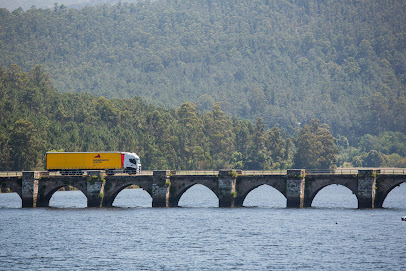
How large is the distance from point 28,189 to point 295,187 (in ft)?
153

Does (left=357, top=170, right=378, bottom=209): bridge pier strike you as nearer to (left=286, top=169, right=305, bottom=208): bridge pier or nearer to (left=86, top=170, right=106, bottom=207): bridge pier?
(left=286, top=169, right=305, bottom=208): bridge pier

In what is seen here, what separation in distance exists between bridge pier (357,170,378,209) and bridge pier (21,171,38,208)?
56.0m

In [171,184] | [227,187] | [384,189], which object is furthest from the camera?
[171,184]

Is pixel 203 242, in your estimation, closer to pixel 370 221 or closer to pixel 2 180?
pixel 370 221

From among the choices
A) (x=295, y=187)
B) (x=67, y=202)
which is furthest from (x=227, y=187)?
(x=67, y=202)

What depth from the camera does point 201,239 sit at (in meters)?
98.2

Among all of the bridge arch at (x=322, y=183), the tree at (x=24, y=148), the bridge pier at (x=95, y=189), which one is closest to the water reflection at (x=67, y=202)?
the tree at (x=24, y=148)

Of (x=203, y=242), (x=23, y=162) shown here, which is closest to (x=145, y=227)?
(x=203, y=242)

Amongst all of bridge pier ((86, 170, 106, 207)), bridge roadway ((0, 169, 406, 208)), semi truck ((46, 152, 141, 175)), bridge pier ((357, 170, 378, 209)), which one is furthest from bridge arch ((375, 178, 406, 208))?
bridge pier ((86, 170, 106, 207))

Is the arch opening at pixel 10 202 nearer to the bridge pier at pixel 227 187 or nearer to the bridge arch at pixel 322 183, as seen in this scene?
the bridge pier at pixel 227 187

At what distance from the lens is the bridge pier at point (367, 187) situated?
392ft

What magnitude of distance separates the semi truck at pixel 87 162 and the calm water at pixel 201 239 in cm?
794

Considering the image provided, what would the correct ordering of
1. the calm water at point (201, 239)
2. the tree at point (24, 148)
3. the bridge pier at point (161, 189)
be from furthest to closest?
the tree at point (24, 148), the bridge pier at point (161, 189), the calm water at point (201, 239)

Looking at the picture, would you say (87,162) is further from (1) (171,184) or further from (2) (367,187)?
(2) (367,187)
